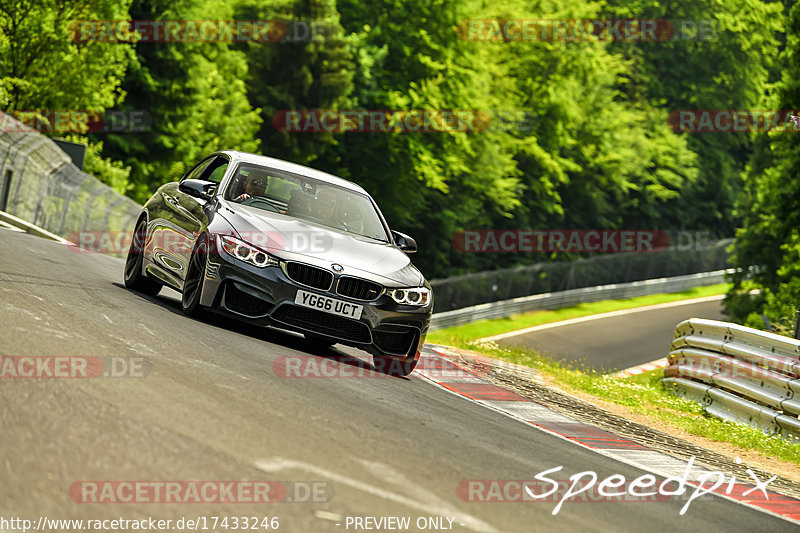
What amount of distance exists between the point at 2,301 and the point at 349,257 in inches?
117

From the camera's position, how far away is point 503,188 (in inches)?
1852

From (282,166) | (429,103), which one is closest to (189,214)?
(282,166)

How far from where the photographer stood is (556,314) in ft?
152

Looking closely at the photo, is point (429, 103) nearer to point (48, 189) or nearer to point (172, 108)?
point (172, 108)

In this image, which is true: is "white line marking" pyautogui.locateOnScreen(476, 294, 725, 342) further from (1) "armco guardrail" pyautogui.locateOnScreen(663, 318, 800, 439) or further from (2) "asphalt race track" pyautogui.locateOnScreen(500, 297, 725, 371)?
(1) "armco guardrail" pyautogui.locateOnScreen(663, 318, 800, 439)

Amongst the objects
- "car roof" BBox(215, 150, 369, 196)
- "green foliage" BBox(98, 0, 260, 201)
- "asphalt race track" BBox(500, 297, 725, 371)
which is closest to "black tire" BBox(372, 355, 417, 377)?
"car roof" BBox(215, 150, 369, 196)

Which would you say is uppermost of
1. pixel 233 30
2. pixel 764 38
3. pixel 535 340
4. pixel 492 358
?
pixel 764 38

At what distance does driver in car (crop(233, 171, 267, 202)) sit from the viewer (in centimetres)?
1037

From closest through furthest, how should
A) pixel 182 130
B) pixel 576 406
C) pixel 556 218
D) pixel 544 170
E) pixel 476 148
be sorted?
pixel 576 406
pixel 182 130
pixel 476 148
pixel 544 170
pixel 556 218

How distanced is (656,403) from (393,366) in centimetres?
498

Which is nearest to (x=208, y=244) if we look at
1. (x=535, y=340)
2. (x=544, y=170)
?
(x=535, y=340)

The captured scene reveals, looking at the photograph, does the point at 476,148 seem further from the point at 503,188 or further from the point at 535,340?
the point at 535,340

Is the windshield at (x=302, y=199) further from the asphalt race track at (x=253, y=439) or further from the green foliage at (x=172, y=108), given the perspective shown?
the green foliage at (x=172, y=108)

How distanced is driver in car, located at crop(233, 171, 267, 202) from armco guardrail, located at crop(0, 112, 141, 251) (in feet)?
38.7
